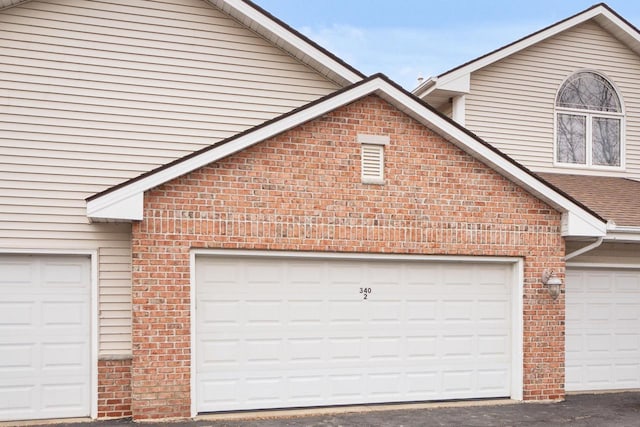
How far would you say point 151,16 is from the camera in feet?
33.9

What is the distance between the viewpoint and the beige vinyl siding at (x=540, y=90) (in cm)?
1296

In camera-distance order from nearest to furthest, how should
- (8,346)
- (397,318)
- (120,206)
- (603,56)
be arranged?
(120,206) < (8,346) < (397,318) < (603,56)

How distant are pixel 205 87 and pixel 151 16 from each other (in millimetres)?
1390

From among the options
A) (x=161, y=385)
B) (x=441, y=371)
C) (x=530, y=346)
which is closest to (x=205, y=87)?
(x=161, y=385)

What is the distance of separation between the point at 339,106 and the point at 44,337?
546 cm

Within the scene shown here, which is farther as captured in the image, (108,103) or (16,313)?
(108,103)

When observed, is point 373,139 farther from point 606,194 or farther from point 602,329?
point 602,329

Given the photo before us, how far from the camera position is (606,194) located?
488 inches

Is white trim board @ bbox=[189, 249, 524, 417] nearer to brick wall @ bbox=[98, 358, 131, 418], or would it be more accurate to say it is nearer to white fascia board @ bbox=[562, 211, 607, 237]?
white fascia board @ bbox=[562, 211, 607, 237]

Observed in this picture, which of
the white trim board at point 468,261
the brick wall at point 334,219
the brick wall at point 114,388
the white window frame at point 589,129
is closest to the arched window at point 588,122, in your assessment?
the white window frame at point 589,129

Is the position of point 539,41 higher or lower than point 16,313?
higher

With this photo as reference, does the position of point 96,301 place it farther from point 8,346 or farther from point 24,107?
point 24,107

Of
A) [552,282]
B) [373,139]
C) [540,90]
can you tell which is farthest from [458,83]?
[552,282]

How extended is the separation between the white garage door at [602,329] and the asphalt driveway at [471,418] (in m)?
1.23
